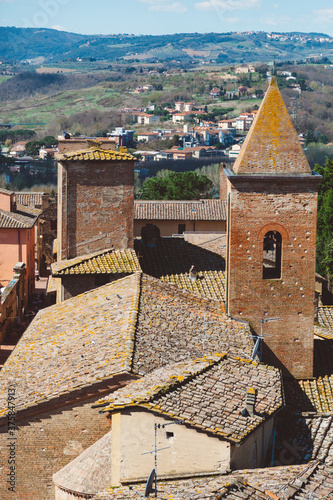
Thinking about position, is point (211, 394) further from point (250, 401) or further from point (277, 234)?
point (277, 234)

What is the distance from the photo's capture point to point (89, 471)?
411 inches

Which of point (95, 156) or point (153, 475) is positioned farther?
point (95, 156)

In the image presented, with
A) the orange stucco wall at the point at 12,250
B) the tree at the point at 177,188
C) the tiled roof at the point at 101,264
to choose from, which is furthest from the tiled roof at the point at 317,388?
the tree at the point at 177,188

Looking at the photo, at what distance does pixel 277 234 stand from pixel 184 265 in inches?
171

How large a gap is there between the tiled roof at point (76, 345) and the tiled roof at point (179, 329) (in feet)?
0.70

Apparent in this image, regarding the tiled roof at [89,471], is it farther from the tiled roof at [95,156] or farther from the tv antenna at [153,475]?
the tiled roof at [95,156]

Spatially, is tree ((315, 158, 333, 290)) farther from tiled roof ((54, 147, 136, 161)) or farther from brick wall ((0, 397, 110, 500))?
brick wall ((0, 397, 110, 500))

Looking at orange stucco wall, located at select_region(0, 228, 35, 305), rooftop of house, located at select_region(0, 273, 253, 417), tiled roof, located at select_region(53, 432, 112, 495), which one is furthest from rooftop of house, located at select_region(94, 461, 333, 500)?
orange stucco wall, located at select_region(0, 228, 35, 305)

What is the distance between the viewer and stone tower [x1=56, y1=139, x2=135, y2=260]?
18797 millimetres

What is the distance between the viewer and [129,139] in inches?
4245

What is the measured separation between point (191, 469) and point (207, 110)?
142220 mm

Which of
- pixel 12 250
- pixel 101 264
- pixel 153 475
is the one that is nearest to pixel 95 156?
pixel 101 264

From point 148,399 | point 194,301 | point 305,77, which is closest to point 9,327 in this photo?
point 194,301

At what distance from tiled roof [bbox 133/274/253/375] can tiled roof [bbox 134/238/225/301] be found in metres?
1.98
